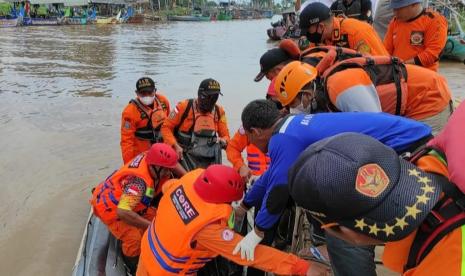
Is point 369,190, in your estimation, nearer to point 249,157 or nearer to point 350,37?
point 350,37

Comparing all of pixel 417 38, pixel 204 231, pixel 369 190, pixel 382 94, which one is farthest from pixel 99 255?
pixel 417 38

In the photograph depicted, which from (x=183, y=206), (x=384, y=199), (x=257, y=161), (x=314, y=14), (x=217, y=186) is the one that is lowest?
(x=257, y=161)

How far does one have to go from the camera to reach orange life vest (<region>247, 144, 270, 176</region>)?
159 inches

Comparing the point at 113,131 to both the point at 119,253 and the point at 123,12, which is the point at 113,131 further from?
the point at 123,12

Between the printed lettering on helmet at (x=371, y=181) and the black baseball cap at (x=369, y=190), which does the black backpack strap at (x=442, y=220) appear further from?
the printed lettering on helmet at (x=371, y=181)

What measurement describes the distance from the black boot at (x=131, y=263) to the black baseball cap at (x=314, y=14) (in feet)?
7.46

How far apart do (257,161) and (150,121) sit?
5.09ft

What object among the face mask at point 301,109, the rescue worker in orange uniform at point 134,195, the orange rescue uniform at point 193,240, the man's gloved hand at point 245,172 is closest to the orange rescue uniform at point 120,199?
the rescue worker in orange uniform at point 134,195

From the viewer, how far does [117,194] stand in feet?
11.6

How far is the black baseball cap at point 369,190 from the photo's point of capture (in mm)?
999

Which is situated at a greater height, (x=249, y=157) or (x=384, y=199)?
(x=384, y=199)

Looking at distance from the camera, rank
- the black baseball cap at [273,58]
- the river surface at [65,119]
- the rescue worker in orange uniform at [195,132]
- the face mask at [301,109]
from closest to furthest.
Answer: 1. the face mask at [301,109]
2. the black baseball cap at [273,58]
3. the rescue worker in orange uniform at [195,132]
4. the river surface at [65,119]

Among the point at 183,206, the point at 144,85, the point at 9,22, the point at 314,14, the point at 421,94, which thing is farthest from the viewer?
the point at 9,22

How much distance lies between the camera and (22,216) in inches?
221
